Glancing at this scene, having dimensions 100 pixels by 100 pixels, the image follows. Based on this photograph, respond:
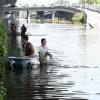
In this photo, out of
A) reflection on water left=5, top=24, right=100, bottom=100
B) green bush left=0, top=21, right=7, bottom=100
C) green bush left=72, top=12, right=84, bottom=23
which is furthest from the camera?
green bush left=72, top=12, right=84, bottom=23

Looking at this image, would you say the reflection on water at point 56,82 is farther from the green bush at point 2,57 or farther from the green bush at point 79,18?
the green bush at point 79,18

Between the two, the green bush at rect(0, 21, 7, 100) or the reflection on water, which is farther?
the reflection on water

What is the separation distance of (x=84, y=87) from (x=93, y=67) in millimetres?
6372

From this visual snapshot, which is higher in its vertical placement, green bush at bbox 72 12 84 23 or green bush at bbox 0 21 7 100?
green bush at bbox 0 21 7 100

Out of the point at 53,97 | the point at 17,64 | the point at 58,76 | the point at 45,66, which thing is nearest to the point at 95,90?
the point at 53,97

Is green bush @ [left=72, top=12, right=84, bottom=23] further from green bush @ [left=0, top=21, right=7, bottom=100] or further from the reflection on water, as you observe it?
the reflection on water

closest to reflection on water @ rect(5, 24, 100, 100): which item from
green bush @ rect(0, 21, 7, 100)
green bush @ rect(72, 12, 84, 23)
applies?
green bush @ rect(0, 21, 7, 100)

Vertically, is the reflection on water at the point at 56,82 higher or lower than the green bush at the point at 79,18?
higher

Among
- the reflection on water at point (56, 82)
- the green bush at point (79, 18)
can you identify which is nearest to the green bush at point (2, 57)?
the reflection on water at point (56, 82)

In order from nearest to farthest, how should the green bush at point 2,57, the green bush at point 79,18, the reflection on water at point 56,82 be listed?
the green bush at point 2,57, the reflection on water at point 56,82, the green bush at point 79,18

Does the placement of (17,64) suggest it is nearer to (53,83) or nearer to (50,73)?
(50,73)

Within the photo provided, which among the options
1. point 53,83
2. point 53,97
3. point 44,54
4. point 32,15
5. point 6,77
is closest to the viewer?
point 53,97

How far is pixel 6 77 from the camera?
18.0 meters

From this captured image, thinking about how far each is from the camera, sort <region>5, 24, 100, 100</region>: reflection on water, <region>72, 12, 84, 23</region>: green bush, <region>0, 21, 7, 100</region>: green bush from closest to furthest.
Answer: <region>0, 21, 7, 100</region>: green bush, <region>5, 24, 100, 100</region>: reflection on water, <region>72, 12, 84, 23</region>: green bush
